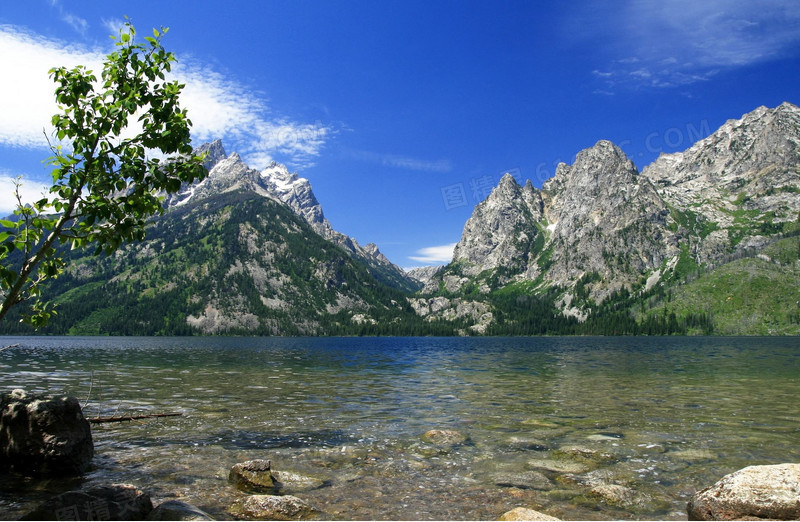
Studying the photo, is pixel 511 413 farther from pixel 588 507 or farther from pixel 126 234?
pixel 126 234

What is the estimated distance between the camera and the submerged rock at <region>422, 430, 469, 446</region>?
21.0 meters

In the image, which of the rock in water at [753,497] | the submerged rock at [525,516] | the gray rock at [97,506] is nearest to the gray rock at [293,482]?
the gray rock at [97,506]

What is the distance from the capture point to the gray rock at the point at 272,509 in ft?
40.5

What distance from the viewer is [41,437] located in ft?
52.3

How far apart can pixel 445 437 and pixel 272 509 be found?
35.5 feet

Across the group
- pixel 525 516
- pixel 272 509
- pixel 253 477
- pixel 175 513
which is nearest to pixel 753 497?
pixel 525 516

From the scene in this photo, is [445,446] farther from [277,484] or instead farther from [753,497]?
[753,497]

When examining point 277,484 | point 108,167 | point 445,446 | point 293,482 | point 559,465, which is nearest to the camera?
point 108,167

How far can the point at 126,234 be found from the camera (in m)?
9.61

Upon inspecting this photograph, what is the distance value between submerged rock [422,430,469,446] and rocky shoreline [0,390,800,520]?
0.16 meters

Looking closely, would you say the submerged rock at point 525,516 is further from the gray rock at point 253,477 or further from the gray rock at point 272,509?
the gray rock at point 253,477

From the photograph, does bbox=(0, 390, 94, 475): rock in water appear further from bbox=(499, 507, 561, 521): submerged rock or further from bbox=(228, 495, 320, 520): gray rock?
bbox=(499, 507, 561, 521): submerged rock

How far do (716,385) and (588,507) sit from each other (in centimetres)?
3989

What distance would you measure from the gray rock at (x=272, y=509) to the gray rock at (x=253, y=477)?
148 centimetres
